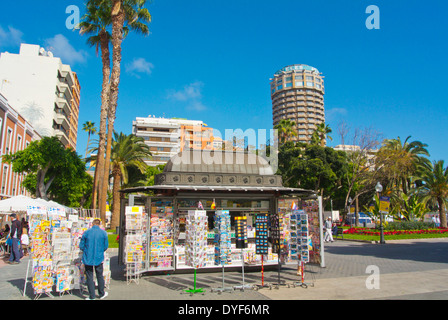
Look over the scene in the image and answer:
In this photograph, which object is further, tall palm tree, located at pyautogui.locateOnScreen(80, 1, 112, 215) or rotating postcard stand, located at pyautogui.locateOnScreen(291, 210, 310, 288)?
tall palm tree, located at pyautogui.locateOnScreen(80, 1, 112, 215)

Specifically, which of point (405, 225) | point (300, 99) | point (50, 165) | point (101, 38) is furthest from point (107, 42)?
point (300, 99)

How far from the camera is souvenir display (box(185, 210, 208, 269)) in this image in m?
8.97

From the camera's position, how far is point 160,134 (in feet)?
262

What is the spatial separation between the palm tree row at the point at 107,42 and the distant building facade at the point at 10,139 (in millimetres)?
12777

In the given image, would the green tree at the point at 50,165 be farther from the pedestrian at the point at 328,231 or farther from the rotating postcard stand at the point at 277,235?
the rotating postcard stand at the point at 277,235

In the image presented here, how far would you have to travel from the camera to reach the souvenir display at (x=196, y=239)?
8969 millimetres

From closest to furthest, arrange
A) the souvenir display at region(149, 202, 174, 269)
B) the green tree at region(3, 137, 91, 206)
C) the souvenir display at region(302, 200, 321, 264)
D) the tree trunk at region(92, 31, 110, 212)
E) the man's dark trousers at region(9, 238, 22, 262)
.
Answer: the souvenir display at region(149, 202, 174, 269)
the souvenir display at region(302, 200, 321, 264)
the man's dark trousers at region(9, 238, 22, 262)
the tree trunk at region(92, 31, 110, 212)
the green tree at region(3, 137, 91, 206)

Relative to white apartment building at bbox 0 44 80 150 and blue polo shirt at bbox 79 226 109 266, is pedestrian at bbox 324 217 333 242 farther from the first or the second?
white apartment building at bbox 0 44 80 150

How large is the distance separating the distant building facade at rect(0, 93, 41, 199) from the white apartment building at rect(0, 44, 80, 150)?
1183 centimetres

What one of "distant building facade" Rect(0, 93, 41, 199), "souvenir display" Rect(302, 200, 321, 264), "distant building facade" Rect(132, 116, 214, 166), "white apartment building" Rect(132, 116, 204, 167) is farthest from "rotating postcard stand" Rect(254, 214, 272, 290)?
"white apartment building" Rect(132, 116, 204, 167)

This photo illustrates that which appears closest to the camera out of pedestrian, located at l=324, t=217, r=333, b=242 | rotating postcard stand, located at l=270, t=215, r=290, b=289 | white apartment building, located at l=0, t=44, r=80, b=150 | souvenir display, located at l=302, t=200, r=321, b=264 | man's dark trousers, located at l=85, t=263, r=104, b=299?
man's dark trousers, located at l=85, t=263, r=104, b=299

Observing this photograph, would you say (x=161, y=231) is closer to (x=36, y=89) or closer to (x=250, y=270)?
(x=250, y=270)

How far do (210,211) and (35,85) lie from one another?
48990 mm

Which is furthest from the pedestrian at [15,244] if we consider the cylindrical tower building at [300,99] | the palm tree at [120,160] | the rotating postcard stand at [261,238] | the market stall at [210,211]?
the cylindrical tower building at [300,99]
